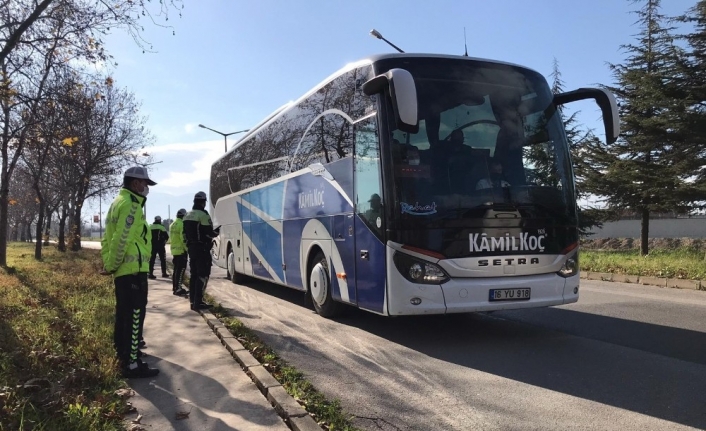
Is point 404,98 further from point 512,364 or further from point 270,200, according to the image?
point 270,200

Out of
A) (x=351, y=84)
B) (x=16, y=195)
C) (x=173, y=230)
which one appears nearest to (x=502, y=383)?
(x=351, y=84)

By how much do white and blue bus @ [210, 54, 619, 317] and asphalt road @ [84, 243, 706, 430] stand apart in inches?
22.6

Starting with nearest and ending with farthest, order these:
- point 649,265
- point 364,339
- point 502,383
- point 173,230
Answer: point 502,383 < point 364,339 < point 173,230 < point 649,265

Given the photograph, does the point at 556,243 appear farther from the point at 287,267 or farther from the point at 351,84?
the point at 287,267

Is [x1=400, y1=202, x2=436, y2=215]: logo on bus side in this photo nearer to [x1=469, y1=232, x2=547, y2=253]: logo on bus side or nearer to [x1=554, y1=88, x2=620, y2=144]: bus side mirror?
[x1=469, y1=232, x2=547, y2=253]: logo on bus side

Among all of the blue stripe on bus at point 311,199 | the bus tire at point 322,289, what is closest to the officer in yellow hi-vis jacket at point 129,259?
the blue stripe on bus at point 311,199

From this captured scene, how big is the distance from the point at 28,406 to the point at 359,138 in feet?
15.2

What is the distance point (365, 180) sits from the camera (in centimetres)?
700

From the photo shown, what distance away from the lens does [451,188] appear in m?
6.35

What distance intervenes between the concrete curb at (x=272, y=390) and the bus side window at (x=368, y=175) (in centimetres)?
210

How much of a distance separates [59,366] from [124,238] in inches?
54.6

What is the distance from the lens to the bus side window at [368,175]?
261 inches

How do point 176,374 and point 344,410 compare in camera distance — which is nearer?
point 344,410

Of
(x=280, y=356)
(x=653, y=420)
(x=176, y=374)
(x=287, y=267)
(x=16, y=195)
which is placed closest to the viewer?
(x=653, y=420)
